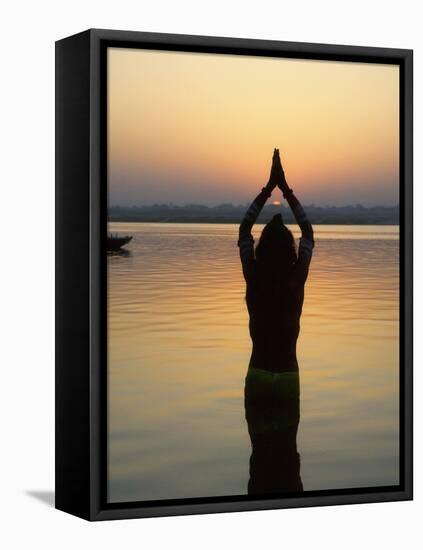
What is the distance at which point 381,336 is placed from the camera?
10.4m

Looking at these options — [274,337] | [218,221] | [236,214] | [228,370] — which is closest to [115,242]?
[218,221]

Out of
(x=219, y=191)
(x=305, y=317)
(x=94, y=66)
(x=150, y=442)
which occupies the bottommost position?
(x=150, y=442)

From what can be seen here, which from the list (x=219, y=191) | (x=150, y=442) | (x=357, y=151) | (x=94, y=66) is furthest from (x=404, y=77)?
(x=150, y=442)

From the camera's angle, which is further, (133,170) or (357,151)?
(357,151)

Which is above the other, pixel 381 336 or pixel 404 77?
pixel 404 77

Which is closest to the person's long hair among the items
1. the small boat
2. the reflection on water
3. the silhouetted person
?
the silhouetted person

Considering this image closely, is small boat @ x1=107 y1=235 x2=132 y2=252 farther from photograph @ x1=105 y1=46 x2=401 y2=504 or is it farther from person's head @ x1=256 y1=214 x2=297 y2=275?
person's head @ x1=256 y1=214 x2=297 y2=275

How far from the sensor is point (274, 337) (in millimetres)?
10102

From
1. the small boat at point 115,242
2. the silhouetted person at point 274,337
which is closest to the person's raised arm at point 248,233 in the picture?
the silhouetted person at point 274,337

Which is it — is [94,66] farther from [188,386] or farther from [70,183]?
[188,386]

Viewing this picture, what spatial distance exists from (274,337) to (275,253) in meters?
0.49

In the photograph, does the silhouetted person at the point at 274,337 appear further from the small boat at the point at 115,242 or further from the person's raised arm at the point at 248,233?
the small boat at the point at 115,242

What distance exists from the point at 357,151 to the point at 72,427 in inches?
93.0

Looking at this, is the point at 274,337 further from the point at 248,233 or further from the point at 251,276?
the point at 248,233
